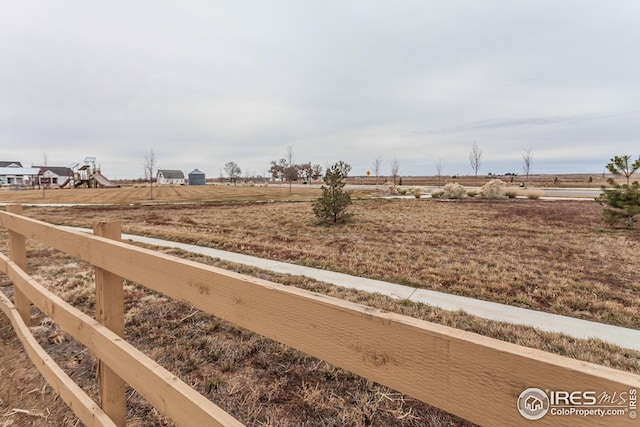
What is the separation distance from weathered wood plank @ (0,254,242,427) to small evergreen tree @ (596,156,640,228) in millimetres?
13457

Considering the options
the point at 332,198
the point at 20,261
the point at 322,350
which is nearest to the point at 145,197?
the point at 332,198

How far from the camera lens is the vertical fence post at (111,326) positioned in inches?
73.3

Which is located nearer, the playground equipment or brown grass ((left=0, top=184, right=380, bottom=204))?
brown grass ((left=0, top=184, right=380, bottom=204))

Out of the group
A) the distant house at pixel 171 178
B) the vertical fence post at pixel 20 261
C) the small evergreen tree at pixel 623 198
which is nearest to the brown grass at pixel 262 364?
the vertical fence post at pixel 20 261

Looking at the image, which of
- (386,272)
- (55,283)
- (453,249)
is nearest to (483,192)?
(453,249)

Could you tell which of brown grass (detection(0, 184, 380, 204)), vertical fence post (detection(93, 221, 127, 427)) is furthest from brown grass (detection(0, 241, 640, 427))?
brown grass (detection(0, 184, 380, 204))

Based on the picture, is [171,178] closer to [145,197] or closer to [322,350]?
[145,197]

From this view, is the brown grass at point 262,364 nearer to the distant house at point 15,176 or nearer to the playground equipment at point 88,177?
the playground equipment at point 88,177

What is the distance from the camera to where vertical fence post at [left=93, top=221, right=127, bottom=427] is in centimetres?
186

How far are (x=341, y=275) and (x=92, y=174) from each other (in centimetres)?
6095

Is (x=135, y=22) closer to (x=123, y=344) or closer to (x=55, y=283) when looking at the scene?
(x=55, y=283)

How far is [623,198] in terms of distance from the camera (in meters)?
9.88

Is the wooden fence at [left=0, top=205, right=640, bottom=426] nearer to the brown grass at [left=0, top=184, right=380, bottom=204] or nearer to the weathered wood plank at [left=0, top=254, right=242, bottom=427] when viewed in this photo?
the weathered wood plank at [left=0, top=254, right=242, bottom=427]

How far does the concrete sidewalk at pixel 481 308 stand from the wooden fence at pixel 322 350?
3595 millimetres
